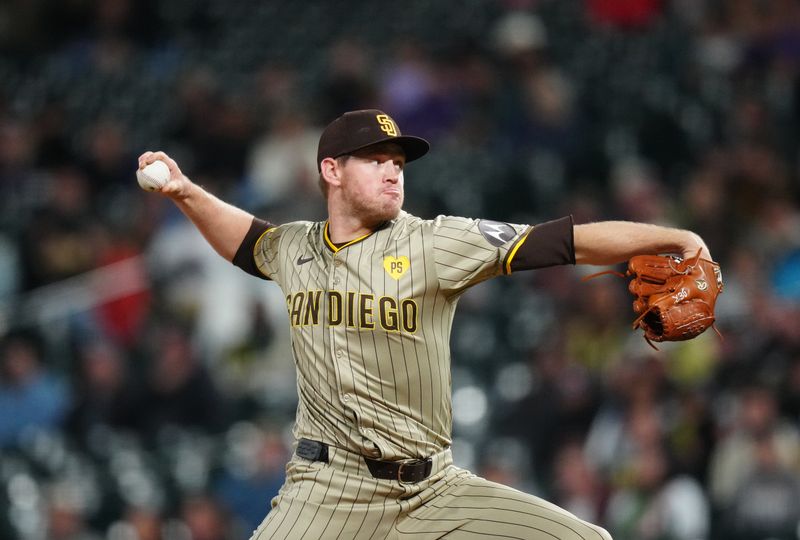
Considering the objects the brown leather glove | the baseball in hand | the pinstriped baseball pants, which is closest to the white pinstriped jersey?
the pinstriped baseball pants

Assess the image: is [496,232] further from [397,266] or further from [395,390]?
[395,390]

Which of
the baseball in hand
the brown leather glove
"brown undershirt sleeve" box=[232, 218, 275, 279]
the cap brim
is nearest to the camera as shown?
the brown leather glove

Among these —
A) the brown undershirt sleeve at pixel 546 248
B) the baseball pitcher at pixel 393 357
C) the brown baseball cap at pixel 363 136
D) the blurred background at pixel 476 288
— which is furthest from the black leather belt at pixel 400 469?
the blurred background at pixel 476 288

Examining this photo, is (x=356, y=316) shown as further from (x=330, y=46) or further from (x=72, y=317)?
(x=330, y=46)

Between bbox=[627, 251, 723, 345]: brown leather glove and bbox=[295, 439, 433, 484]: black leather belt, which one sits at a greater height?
bbox=[627, 251, 723, 345]: brown leather glove

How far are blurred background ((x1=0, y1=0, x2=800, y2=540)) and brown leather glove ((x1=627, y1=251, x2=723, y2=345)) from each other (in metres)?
3.22

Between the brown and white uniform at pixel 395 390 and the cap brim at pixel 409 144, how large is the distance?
0.90 ft

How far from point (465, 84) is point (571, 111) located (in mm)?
1032

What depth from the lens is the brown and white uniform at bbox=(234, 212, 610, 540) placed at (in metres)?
4.03

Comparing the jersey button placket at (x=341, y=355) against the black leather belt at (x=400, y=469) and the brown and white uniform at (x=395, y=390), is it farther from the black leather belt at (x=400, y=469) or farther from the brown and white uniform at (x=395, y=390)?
the black leather belt at (x=400, y=469)

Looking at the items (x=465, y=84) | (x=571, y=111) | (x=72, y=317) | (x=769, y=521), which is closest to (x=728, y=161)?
(x=571, y=111)

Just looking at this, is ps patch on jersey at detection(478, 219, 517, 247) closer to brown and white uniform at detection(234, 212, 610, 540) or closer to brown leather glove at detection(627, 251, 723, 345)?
brown and white uniform at detection(234, 212, 610, 540)

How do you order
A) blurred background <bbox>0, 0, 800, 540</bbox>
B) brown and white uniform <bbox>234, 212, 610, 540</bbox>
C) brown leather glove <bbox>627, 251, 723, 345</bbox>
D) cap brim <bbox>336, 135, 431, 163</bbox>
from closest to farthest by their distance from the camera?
brown leather glove <bbox>627, 251, 723, 345</bbox> < brown and white uniform <bbox>234, 212, 610, 540</bbox> < cap brim <bbox>336, 135, 431, 163</bbox> < blurred background <bbox>0, 0, 800, 540</bbox>

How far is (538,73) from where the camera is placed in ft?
33.3
